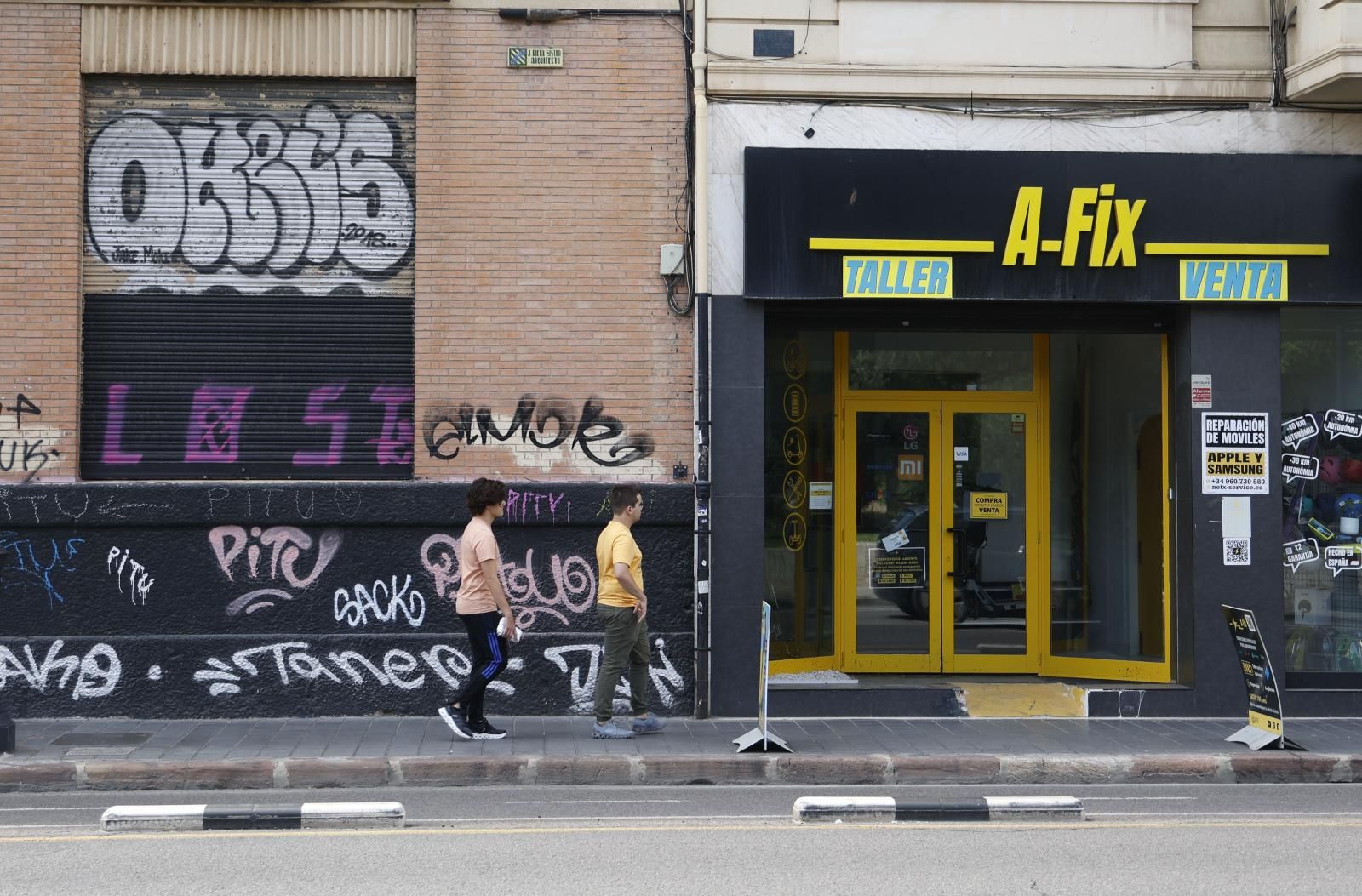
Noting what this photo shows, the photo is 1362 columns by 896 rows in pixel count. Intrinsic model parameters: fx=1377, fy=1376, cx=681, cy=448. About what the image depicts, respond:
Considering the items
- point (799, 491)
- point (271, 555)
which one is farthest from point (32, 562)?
point (799, 491)

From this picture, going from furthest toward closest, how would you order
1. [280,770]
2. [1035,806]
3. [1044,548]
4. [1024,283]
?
1. [1044,548]
2. [1024,283]
3. [280,770]
4. [1035,806]

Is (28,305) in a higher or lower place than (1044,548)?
higher

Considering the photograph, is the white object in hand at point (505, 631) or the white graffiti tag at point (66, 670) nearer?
the white object in hand at point (505, 631)

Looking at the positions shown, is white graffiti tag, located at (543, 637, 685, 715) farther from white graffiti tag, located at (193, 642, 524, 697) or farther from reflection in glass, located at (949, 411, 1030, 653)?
reflection in glass, located at (949, 411, 1030, 653)

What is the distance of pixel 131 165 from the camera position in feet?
37.2

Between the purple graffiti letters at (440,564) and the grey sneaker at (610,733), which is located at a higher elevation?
the purple graffiti letters at (440,564)

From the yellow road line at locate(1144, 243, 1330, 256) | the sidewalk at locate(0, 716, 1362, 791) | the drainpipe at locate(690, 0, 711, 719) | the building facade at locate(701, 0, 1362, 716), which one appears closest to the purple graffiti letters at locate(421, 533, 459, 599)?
the sidewalk at locate(0, 716, 1362, 791)

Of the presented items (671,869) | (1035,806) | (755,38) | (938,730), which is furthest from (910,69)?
(671,869)

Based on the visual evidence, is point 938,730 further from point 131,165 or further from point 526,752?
point 131,165

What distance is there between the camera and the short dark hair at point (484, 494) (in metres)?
9.88

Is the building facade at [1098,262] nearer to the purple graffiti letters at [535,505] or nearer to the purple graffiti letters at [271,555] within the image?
the purple graffiti letters at [535,505]

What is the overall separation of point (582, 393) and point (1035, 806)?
5162 mm

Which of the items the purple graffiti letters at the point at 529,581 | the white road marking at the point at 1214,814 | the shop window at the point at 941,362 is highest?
the shop window at the point at 941,362

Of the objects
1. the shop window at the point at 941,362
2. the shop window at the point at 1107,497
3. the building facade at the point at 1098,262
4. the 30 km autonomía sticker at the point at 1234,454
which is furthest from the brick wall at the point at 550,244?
the 30 km autonomía sticker at the point at 1234,454
